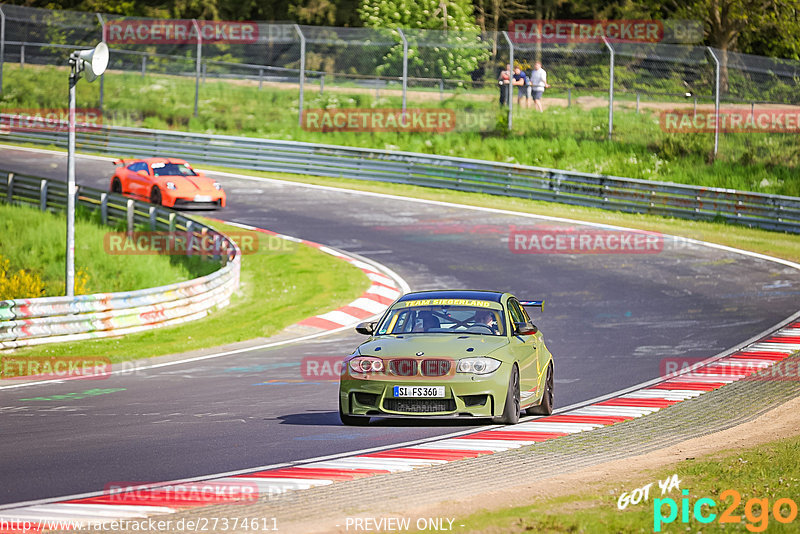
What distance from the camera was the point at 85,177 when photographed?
35719mm

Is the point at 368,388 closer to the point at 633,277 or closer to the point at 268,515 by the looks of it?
the point at 268,515

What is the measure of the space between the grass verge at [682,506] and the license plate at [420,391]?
2.42 meters

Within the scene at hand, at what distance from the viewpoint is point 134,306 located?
1908cm

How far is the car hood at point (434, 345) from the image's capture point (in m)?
11.0

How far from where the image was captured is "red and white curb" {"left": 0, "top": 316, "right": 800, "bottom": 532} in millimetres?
7899

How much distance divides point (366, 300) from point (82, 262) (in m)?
7.20

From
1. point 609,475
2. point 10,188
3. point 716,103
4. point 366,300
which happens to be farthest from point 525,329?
point 10,188

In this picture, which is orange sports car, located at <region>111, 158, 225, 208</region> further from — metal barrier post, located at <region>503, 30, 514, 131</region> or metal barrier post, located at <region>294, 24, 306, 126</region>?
metal barrier post, located at <region>503, 30, 514, 131</region>

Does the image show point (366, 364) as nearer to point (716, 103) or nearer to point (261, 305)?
point (261, 305)

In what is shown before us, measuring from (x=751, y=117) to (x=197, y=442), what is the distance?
26.7m

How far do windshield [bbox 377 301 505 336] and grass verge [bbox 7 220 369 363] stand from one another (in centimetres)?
644

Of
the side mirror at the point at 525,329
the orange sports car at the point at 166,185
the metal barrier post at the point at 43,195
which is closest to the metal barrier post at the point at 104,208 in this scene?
the orange sports car at the point at 166,185

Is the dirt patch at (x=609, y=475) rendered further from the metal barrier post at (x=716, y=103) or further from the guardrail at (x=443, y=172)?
the metal barrier post at (x=716, y=103)

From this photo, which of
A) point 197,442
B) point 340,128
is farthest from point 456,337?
point 340,128
